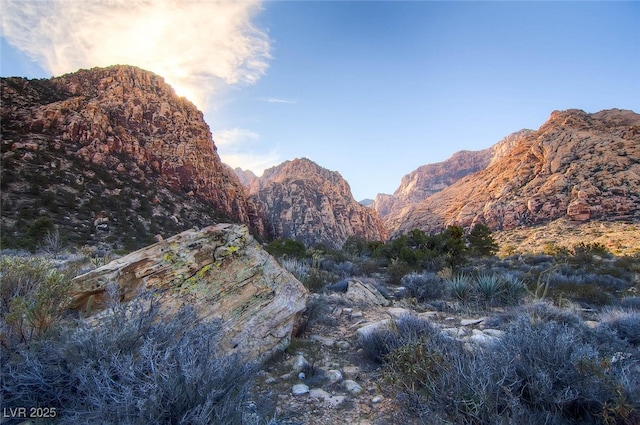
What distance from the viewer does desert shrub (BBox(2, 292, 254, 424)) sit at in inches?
75.0

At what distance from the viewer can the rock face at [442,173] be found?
5531 inches

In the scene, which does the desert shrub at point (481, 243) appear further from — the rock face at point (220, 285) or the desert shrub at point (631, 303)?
the rock face at point (220, 285)

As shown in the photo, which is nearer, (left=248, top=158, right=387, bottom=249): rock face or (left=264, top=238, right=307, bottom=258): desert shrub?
(left=264, top=238, right=307, bottom=258): desert shrub

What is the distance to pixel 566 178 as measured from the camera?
41344mm

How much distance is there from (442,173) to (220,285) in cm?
15880

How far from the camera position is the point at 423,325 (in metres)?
4.43

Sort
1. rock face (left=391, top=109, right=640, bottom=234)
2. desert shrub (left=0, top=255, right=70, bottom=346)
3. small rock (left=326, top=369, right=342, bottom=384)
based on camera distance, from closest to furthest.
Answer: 1. desert shrub (left=0, top=255, right=70, bottom=346)
2. small rock (left=326, top=369, right=342, bottom=384)
3. rock face (left=391, top=109, right=640, bottom=234)

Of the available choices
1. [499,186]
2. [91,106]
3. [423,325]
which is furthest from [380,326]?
[499,186]

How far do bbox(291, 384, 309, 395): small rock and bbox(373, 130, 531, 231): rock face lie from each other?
137 m

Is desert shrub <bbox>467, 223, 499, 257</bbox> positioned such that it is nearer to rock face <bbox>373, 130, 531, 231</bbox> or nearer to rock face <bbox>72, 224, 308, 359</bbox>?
rock face <bbox>72, 224, 308, 359</bbox>

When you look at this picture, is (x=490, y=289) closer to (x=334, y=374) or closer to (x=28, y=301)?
(x=334, y=374)

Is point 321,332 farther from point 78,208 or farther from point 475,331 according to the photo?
point 78,208

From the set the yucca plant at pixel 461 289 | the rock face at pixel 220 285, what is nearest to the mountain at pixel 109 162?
the rock face at pixel 220 285

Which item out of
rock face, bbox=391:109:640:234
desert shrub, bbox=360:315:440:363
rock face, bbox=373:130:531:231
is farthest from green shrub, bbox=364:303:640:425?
rock face, bbox=373:130:531:231
